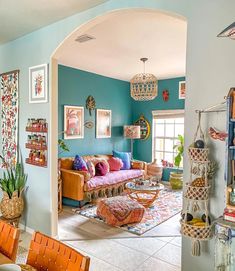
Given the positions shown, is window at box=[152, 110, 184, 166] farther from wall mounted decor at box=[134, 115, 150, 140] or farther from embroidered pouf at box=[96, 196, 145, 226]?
embroidered pouf at box=[96, 196, 145, 226]

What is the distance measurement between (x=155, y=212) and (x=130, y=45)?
9.31ft

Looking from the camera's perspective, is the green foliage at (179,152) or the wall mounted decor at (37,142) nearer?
the wall mounted decor at (37,142)

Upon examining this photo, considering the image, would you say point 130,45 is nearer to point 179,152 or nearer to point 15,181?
point 15,181

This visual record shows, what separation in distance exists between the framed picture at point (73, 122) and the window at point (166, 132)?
7.40ft

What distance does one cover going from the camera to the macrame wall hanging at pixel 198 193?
1.73m

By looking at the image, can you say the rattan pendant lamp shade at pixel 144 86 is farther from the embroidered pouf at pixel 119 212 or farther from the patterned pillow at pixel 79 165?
the embroidered pouf at pixel 119 212

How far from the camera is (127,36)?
3385 mm

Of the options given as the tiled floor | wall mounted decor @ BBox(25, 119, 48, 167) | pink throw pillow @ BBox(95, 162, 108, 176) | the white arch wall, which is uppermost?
the white arch wall

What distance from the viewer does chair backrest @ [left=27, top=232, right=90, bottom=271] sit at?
114 cm

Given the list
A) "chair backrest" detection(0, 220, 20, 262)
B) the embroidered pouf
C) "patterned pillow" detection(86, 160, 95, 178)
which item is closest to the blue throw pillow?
"patterned pillow" detection(86, 160, 95, 178)

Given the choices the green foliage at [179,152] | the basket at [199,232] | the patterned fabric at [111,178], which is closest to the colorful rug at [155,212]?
the patterned fabric at [111,178]

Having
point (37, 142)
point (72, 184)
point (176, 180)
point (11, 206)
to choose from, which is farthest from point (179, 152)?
point (11, 206)

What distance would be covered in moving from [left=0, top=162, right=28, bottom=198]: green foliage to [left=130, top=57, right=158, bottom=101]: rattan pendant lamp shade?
2.39m

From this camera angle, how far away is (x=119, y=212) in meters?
3.61
